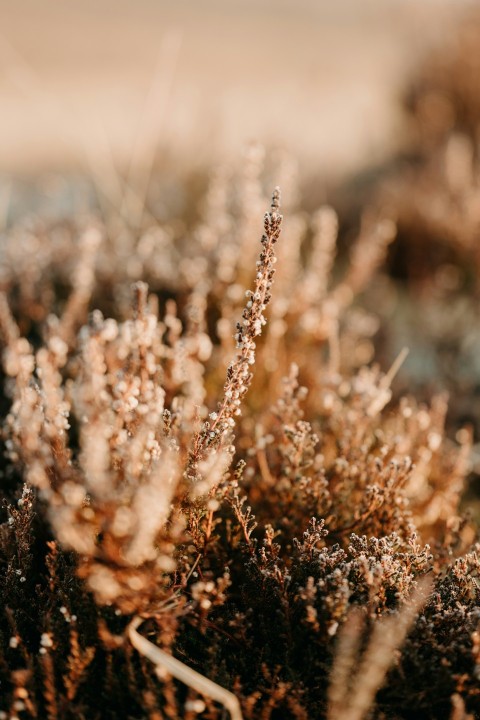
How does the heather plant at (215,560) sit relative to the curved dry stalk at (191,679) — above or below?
above

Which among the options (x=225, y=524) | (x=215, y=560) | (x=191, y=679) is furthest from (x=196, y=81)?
(x=191, y=679)

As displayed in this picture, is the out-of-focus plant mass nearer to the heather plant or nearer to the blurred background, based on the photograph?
the heather plant

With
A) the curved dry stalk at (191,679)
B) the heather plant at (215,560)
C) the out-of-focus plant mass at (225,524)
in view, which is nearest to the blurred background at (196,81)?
the out-of-focus plant mass at (225,524)

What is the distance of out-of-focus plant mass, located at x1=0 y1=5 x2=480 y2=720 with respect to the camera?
1.51m

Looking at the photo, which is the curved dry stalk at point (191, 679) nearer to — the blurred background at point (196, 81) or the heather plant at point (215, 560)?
the heather plant at point (215, 560)

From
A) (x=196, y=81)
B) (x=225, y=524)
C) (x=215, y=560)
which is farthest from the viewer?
(x=196, y=81)

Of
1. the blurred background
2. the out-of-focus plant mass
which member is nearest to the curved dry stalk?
the out-of-focus plant mass

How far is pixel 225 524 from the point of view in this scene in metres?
2.09

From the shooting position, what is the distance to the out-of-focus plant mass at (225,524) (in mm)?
1512

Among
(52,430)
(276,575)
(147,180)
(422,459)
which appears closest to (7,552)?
(52,430)

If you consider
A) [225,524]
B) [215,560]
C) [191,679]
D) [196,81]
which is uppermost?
[196,81]

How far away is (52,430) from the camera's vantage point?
172 centimetres

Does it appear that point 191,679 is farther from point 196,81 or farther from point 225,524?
point 196,81

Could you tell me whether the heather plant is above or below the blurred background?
below
